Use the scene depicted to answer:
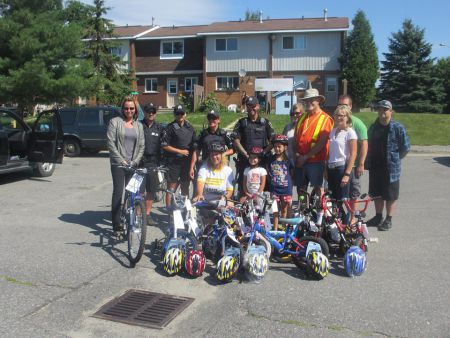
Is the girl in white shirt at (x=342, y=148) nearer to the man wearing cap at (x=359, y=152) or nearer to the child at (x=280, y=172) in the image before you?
the man wearing cap at (x=359, y=152)

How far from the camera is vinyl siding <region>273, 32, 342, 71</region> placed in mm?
35500

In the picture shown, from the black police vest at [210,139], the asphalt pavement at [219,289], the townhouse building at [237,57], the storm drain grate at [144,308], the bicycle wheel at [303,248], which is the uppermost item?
the townhouse building at [237,57]

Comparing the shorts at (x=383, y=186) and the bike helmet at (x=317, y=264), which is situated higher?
the shorts at (x=383, y=186)

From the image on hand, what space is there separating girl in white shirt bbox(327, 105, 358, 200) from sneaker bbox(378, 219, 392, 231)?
1.05 meters

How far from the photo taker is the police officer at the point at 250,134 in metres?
6.66

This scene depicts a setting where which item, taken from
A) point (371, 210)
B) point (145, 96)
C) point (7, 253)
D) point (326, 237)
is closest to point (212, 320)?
point (326, 237)

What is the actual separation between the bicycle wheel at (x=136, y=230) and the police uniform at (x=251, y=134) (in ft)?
5.45

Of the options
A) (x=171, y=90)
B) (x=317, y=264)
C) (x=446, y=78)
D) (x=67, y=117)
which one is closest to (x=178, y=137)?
(x=317, y=264)

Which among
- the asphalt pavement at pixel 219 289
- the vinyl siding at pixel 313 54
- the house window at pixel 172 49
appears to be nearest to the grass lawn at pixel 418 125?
the vinyl siding at pixel 313 54

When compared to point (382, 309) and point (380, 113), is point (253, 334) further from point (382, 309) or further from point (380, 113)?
point (380, 113)

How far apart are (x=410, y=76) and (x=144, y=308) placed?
3849cm

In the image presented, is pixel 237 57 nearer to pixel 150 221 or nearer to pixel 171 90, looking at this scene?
pixel 171 90

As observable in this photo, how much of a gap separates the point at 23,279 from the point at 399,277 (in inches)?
153

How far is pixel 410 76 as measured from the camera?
38812 millimetres
